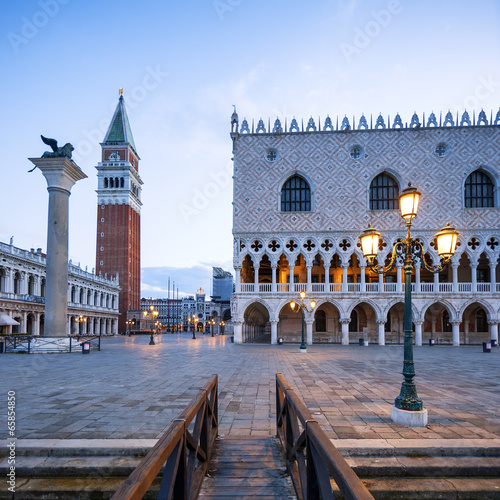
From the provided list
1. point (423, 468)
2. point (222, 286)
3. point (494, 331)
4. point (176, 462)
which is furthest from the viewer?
point (222, 286)

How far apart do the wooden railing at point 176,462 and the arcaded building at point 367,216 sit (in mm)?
27182

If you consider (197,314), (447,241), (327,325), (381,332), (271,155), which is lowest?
(197,314)

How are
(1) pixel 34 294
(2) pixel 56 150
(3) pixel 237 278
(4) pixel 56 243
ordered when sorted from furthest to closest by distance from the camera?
(1) pixel 34 294
(3) pixel 237 278
(2) pixel 56 150
(4) pixel 56 243

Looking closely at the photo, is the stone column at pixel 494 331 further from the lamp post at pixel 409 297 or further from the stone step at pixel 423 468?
the stone step at pixel 423 468

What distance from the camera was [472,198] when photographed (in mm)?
32406

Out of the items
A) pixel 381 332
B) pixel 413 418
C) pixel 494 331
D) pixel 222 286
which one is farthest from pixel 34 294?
pixel 222 286

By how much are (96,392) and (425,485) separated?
7.33 meters

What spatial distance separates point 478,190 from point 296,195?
14313mm

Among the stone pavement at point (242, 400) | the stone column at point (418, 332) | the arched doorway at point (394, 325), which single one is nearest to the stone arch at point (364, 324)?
the arched doorway at point (394, 325)

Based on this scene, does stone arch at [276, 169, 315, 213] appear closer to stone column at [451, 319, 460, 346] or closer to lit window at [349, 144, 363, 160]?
lit window at [349, 144, 363, 160]

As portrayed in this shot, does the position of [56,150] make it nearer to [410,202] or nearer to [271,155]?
[271,155]

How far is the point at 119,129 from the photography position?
8288 cm

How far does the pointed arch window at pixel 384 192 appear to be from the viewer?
32.9m

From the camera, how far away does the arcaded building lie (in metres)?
31.3
